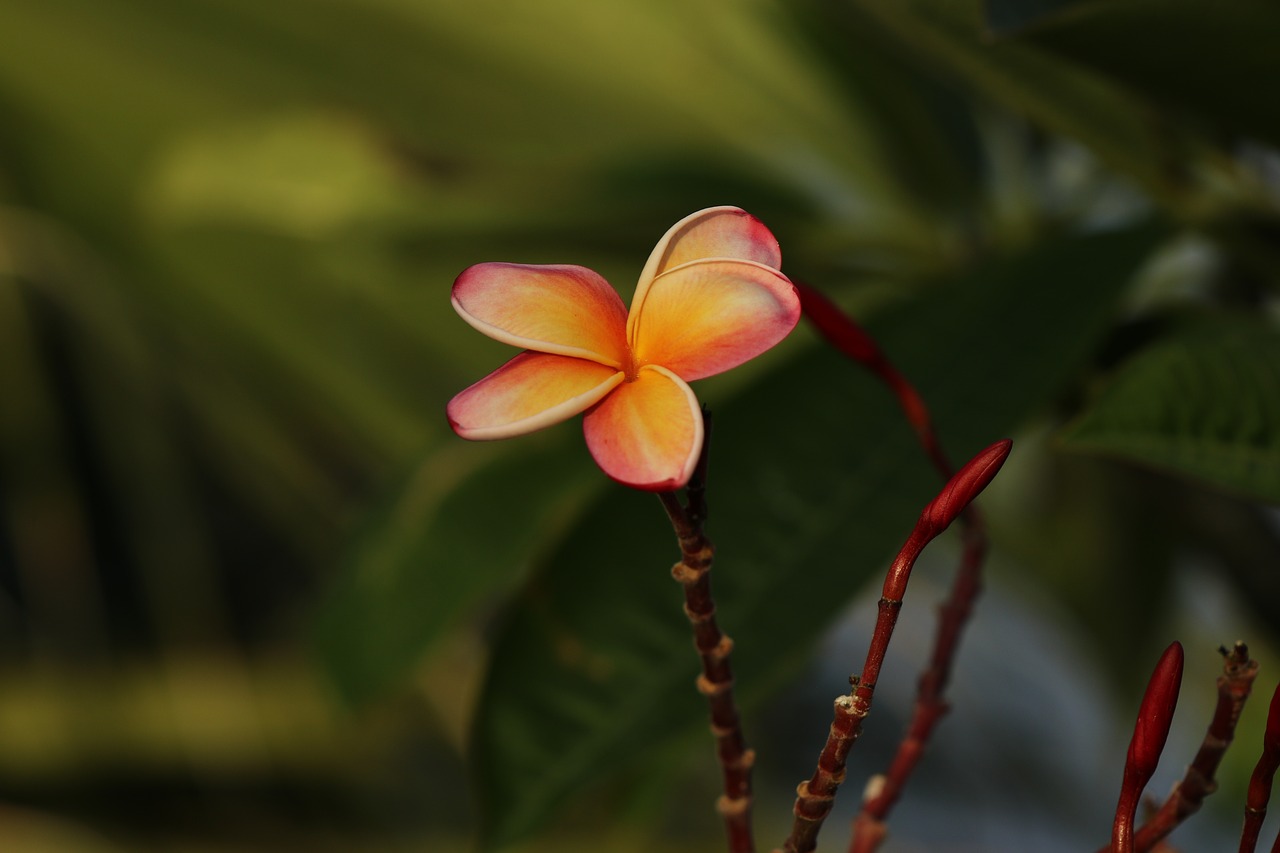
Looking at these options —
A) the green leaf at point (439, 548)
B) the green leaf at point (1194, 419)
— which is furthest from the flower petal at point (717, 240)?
the green leaf at point (439, 548)

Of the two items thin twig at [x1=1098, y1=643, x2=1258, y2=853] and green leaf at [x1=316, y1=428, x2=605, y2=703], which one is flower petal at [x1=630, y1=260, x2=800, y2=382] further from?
green leaf at [x1=316, y1=428, x2=605, y2=703]

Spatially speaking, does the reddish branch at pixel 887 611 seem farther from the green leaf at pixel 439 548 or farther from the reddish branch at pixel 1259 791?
the green leaf at pixel 439 548

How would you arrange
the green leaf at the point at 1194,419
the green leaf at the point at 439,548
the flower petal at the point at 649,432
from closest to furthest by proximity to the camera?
the flower petal at the point at 649,432 < the green leaf at the point at 1194,419 < the green leaf at the point at 439,548

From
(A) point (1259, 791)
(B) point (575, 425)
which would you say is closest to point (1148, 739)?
(A) point (1259, 791)

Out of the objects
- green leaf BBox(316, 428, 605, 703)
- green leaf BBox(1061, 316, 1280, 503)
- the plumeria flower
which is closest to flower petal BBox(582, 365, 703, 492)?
the plumeria flower

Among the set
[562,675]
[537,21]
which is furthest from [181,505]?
[562,675]

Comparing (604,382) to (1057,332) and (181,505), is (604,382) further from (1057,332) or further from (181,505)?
(181,505)
